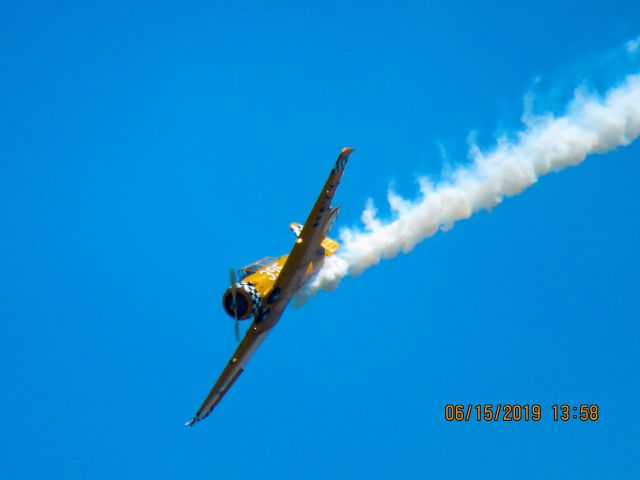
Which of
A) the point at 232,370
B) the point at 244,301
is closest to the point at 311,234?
the point at 244,301

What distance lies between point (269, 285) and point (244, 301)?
5.49 ft

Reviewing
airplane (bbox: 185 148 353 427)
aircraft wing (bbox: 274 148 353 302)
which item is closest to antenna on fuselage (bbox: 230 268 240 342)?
airplane (bbox: 185 148 353 427)

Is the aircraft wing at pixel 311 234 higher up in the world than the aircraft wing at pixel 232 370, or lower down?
higher up

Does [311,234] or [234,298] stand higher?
[311,234]

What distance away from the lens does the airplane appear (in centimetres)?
3516

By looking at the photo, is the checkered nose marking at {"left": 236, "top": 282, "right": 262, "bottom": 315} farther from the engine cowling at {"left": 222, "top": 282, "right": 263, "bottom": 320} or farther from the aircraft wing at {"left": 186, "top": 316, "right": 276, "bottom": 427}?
the aircraft wing at {"left": 186, "top": 316, "right": 276, "bottom": 427}

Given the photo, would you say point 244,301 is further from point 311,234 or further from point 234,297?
point 311,234

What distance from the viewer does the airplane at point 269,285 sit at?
35156mm

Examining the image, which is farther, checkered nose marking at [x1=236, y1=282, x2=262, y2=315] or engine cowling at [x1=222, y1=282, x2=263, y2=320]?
checkered nose marking at [x1=236, y1=282, x2=262, y2=315]

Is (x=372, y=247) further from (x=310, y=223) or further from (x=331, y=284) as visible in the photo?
(x=310, y=223)

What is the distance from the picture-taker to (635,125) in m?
38.9

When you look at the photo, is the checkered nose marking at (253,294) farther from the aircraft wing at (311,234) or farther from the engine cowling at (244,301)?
the aircraft wing at (311,234)

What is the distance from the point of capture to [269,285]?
36.9 meters

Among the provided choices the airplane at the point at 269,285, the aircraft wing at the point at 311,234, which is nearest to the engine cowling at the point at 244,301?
the airplane at the point at 269,285
